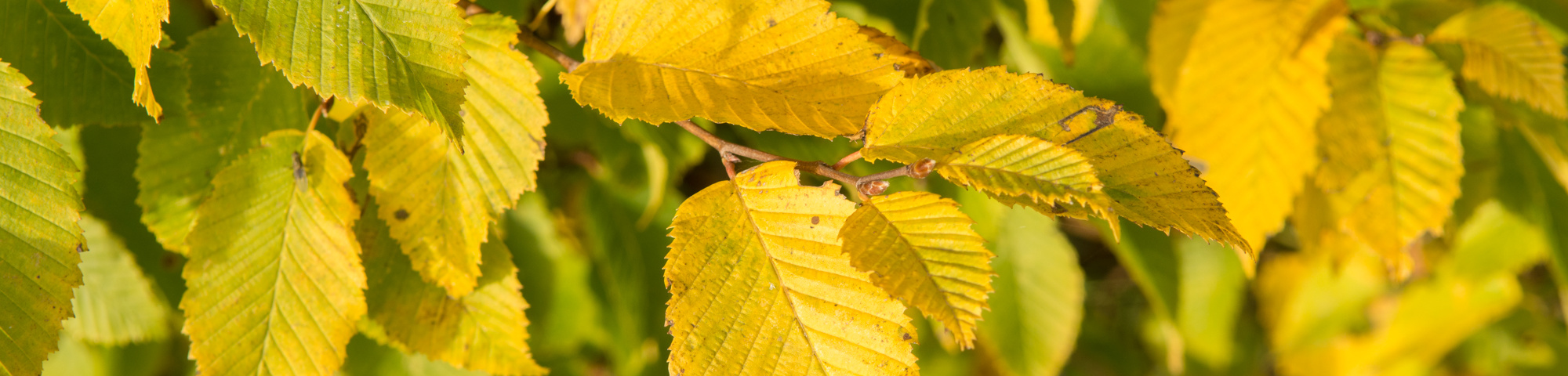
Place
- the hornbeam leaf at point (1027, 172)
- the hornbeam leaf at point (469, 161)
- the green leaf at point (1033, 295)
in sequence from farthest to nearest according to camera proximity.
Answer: the green leaf at point (1033, 295)
the hornbeam leaf at point (469, 161)
the hornbeam leaf at point (1027, 172)

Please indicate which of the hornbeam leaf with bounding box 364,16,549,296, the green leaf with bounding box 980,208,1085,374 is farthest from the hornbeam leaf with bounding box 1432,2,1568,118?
the hornbeam leaf with bounding box 364,16,549,296

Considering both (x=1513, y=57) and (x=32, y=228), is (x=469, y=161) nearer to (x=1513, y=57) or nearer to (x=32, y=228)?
(x=32, y=228)

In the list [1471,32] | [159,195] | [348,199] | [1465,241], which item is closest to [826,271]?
[348,199]

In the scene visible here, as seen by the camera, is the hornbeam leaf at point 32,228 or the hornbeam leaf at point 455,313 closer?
the hornbeam leaf at point 32,228

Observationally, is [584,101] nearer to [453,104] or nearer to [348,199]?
[453,104]

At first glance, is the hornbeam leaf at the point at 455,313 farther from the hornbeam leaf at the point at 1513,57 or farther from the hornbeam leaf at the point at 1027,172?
the hornbeam leaf at the point at 1513,57

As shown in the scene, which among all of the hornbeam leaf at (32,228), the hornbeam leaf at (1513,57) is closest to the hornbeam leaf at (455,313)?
the hornbeam leaf at (32,228)
